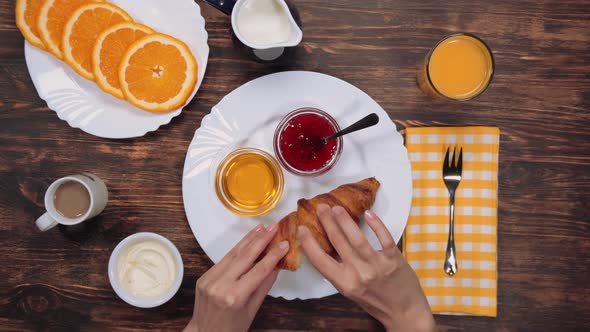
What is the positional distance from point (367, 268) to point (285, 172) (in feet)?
1.19

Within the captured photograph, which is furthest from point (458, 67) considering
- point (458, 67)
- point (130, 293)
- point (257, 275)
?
point (130, 293)

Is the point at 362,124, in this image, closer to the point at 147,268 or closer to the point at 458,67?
the point at 458,67

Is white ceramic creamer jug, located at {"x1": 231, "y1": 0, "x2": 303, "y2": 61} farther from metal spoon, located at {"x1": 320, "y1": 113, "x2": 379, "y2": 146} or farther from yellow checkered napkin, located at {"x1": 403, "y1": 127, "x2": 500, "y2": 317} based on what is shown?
yellow checkered napkin, located at {"x1": 403, "y1": 127, "x2": 500, "y2": 317}

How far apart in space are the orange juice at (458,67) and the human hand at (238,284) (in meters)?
0.64

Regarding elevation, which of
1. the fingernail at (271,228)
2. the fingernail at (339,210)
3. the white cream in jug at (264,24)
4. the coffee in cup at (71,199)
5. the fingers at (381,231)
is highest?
the white cream in jug at (264,24)

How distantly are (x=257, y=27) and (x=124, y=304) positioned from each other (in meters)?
0.92

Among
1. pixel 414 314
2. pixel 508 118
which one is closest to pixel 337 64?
pixel 508 118

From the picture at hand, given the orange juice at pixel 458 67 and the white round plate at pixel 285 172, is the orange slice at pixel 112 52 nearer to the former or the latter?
the white round plate at pixel 285 172

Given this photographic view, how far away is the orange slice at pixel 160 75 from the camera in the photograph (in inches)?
52.3

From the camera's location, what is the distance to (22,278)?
1.42 m

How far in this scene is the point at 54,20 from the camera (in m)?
1.35

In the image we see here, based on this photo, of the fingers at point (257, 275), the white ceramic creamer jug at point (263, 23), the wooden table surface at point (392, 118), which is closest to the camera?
the fingers at point (257, 275)

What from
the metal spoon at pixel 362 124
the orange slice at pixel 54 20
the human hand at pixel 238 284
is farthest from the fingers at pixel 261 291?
the orange slice at pixel 54 20

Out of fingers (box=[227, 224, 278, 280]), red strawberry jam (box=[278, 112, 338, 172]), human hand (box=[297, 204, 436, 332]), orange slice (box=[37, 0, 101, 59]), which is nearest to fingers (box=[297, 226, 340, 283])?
human hand (box=[297, 204, 436, 332])
